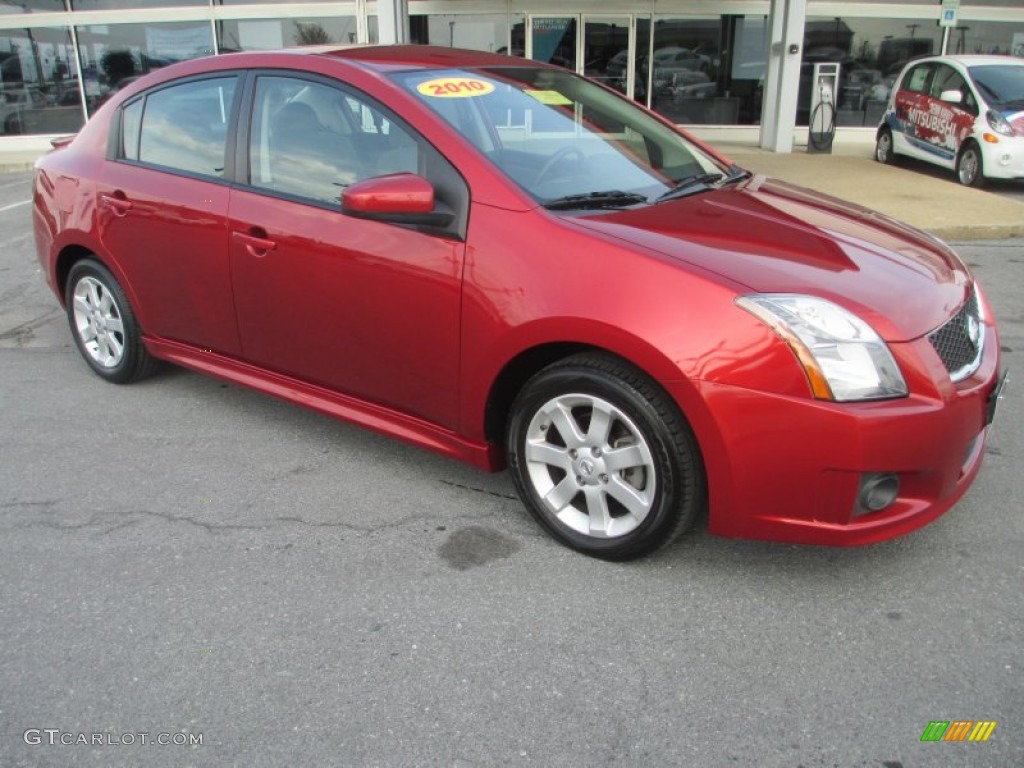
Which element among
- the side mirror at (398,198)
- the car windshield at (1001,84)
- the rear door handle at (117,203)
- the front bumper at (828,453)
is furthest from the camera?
the car windshield at (1001,84)

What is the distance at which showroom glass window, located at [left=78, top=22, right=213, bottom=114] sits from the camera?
17141 millimetres

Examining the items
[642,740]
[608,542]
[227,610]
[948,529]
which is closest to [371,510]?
[227,610]

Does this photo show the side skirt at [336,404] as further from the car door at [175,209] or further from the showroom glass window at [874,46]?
the showroom glass window at [874,46]

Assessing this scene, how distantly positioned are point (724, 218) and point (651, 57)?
15.0 metres

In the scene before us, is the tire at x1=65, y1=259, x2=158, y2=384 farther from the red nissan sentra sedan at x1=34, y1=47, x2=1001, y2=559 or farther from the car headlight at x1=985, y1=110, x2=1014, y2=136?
the car headlight at x1=985, y1=110, x2=1014, y2=136

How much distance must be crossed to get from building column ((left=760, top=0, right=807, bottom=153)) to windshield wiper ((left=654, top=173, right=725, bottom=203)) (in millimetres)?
11754

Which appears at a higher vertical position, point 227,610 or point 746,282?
point 746,282

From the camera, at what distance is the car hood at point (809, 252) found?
109 inches

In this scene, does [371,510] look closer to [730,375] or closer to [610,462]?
[610,462]

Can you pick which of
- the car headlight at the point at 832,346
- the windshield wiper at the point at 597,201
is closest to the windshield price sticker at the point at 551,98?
the windshield wiper at the point at 597,201

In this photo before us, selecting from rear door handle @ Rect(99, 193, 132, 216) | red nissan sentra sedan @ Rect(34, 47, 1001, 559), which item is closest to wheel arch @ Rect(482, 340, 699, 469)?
red nissan sentra sedan @ Rect(34, 47, 1001, 559)

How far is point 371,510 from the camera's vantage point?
11.5 feet

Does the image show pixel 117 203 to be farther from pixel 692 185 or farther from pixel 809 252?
pixel 809 252

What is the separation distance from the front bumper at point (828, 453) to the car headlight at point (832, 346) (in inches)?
1.8
